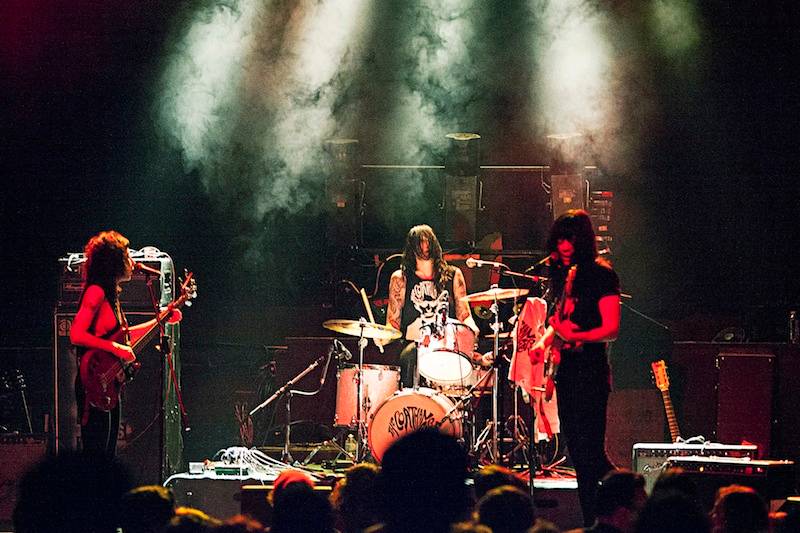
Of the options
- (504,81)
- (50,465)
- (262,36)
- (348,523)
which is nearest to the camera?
(50,465)

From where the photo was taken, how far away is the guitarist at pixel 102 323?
24.2ft

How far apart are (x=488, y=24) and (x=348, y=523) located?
7.38m

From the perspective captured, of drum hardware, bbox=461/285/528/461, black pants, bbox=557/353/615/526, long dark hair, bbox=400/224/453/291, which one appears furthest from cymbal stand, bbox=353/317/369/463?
black pants, bbox=557/353/615/526

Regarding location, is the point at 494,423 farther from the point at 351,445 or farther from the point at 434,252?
the point at 434,252

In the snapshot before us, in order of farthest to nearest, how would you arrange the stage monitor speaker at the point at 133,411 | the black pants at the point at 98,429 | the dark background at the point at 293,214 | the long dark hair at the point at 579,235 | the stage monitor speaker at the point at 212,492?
the dark background at the point at 293,214 < the stage monitor speaker at the point at 133,411 < the stage monitor speaker at the point at 212,492 < the black pants at the point at 98,429 < the long dark hair at the point at 579,235

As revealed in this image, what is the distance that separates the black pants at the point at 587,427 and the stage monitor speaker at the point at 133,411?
3.68 m

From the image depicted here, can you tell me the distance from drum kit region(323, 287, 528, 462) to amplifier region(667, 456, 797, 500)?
2.02 meters

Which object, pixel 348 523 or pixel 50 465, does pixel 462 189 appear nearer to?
pixel 348 523

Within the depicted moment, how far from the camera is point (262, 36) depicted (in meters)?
11.4

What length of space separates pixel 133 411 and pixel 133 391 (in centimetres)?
17

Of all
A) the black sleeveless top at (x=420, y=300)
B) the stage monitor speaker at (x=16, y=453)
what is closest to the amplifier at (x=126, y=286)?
the stage monitor speaker at (x=16, y=453)

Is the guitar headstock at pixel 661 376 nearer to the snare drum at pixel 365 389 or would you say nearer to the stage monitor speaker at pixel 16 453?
the snare drum at pixel 365 389

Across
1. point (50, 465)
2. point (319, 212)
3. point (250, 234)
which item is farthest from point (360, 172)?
point (50, 465)

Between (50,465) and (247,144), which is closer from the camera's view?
(50,465)
